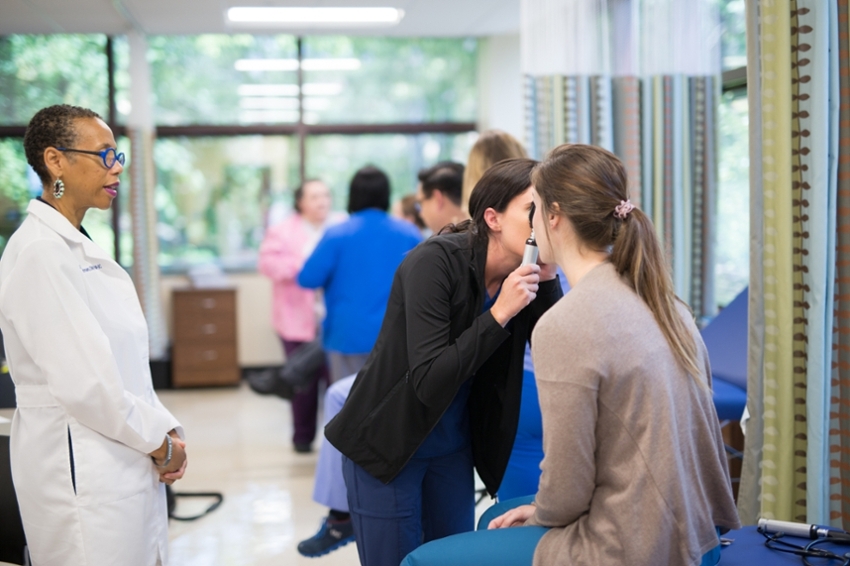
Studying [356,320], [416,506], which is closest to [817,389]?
[416,506]

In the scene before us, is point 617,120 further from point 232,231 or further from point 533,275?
point 232,231

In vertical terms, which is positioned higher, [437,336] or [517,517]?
[437,336]

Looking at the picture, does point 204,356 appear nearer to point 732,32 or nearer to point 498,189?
point 732,32

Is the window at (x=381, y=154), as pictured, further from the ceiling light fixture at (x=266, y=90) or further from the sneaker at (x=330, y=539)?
the sneaker at (x=330, y=539)

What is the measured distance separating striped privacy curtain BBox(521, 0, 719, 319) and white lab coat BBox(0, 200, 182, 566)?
96.1 inches

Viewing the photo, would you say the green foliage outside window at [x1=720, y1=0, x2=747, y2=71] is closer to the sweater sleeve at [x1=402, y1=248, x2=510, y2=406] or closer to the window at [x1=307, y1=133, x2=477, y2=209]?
the sweater sleeve at [x1=402, y1=248, x2=510, y2=406]

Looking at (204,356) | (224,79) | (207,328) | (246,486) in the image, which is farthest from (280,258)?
(224,79)

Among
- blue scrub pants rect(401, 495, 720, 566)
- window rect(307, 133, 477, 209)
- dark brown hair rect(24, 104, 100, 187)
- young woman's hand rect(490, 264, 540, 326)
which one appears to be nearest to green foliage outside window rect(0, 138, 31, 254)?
window rect(307, 133, 477, 209)

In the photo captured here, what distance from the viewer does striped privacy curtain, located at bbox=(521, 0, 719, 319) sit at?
3.59 meters

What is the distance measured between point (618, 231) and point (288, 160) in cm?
615

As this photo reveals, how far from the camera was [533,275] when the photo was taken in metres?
1.72

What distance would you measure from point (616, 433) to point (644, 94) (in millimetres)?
2615

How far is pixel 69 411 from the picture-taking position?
1.76 m

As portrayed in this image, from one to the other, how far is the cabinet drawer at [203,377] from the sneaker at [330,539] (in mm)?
3559
